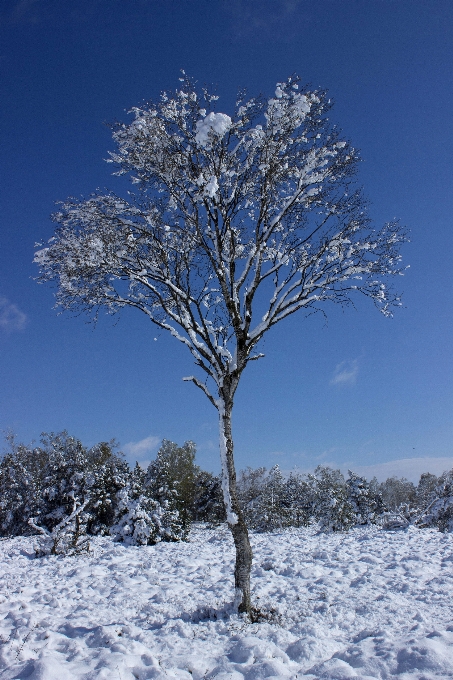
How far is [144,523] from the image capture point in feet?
45.3

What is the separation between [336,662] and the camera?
11.3 ft

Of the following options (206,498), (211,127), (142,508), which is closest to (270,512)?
(142,508)

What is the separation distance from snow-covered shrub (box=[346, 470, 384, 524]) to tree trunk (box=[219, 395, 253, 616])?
50.0ft

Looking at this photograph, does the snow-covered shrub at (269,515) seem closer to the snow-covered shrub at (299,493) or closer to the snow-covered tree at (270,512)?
the snow-covered tree at (270,512)

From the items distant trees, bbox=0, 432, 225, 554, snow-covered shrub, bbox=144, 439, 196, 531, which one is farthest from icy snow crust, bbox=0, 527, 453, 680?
snow-covered shrub, bbox=144, 439, 196, 531

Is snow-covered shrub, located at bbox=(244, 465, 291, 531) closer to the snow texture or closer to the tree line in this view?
the tree line

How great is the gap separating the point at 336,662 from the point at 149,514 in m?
12.5

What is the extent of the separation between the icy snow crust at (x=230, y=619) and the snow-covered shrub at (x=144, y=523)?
4457mm

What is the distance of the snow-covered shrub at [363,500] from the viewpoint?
60.7ft

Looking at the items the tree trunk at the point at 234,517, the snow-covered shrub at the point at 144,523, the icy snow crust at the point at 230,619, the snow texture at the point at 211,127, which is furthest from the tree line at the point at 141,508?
the snow texture at the point at 211,127

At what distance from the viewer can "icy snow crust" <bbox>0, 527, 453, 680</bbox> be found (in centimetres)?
342

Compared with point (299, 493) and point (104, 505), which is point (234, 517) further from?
point (299, 493)

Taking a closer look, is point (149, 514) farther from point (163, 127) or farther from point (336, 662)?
point (163, 127)

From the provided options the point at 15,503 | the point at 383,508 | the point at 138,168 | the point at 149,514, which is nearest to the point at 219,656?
the point at 138,168
